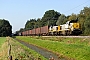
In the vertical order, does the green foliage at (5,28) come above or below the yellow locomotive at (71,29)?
above

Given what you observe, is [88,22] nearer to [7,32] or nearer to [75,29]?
[75,29]

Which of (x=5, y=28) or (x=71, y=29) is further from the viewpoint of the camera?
(x=5, y=28)

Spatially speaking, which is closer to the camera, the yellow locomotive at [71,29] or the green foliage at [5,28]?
the yellow locomotive at [71,29]

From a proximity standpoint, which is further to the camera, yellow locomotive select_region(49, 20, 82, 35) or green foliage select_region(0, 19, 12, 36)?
green foliage select_region(0, 19, 12, 36)

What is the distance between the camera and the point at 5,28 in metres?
Result: 177

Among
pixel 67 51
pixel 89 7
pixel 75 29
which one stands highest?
pixel 89 7

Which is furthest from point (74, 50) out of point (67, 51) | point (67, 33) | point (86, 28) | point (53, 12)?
point (53, 12)

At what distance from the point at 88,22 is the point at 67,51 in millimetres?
43758

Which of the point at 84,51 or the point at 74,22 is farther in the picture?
the point at 74,22

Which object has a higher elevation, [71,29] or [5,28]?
[5,28]

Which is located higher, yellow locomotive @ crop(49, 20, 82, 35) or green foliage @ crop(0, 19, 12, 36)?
green foliage @ crop(0, 19, 12, 36)

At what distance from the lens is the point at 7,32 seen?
172750 millimetres

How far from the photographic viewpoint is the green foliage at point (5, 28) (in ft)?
561

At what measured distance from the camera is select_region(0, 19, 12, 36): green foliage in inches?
6727
